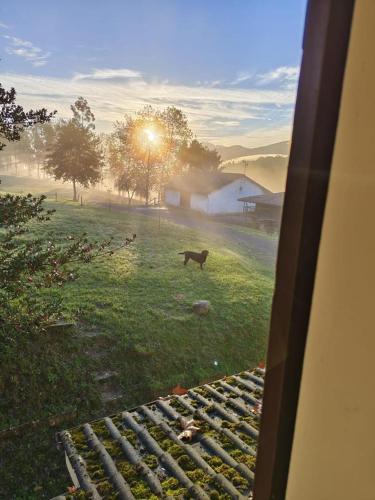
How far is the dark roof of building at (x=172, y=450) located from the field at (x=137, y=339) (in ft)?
5.40

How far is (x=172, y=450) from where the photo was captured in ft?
7.52

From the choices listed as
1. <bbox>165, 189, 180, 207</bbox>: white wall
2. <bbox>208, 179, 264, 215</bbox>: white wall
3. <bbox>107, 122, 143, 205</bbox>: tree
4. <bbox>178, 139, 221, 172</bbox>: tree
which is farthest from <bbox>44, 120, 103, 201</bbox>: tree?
<bbox>178, 139, 221, 172</bbox>: tree

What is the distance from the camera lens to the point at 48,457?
381 centimetres

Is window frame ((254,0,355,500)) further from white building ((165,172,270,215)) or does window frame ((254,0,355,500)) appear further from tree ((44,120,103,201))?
white building ((165,172,270,215))

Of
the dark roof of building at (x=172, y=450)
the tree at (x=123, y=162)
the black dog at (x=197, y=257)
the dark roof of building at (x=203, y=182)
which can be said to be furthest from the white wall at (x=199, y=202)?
the dark roof of building at (x=172, y=450)

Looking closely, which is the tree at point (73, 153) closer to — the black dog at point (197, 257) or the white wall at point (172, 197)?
the white wall at point (172, 197)

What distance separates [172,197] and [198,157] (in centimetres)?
545

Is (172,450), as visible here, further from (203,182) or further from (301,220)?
(203,182)

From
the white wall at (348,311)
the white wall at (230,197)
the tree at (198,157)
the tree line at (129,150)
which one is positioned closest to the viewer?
the white wall at (348,311)

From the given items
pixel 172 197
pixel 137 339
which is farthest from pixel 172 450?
pixel 172 197

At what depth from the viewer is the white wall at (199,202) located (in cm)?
2356

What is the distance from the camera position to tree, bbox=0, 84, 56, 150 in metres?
3.04

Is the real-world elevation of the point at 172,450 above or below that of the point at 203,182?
below

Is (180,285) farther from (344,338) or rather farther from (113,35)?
(344,338)
